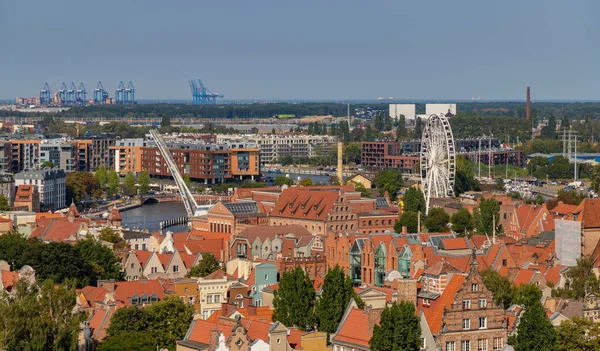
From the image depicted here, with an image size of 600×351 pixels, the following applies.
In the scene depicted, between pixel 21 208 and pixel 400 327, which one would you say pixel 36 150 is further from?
pixel 400 327

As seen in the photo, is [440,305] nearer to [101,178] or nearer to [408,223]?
[408,223]

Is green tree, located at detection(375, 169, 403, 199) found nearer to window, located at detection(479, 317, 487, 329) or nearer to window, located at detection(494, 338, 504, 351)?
window, located at detection(494, 338, 504, 351)

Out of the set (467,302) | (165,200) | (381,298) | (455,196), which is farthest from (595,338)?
(165,200)

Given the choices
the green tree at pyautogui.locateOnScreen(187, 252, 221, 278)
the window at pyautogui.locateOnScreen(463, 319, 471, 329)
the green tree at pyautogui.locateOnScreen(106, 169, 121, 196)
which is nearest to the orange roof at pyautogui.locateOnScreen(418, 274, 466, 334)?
the window at pyautogui.locateOnScreen(463, 319, 471, 329)

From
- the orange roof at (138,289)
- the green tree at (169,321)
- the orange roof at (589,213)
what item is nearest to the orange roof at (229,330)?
the green tree at (169,321)

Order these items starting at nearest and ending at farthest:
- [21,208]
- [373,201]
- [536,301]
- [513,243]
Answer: [536,301] < [513,243] < [373,201] < [21,208]
